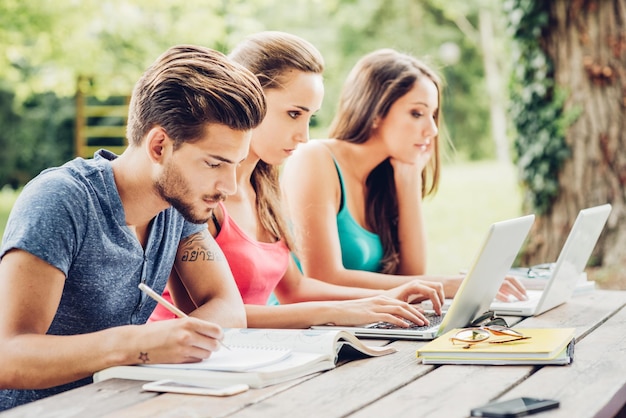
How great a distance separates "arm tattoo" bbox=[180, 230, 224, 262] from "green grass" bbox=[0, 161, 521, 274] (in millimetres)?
5433

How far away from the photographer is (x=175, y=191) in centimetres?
181

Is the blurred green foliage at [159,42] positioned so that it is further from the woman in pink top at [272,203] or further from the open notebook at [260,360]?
the open notebook at [260,360]

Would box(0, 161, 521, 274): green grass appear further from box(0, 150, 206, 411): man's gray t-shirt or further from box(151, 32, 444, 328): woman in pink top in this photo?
box(0, 150, 206, 411): man's gray t-shirt

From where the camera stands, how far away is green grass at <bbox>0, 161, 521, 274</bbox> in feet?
26.6

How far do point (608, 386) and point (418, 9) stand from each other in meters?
14.1

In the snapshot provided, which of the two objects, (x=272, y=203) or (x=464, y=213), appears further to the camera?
(x=464, y=213)

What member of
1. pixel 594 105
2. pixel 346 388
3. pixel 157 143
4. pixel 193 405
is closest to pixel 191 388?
pixel 193 405

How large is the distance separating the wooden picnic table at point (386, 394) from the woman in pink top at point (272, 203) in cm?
56

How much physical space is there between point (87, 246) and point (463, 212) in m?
7.82

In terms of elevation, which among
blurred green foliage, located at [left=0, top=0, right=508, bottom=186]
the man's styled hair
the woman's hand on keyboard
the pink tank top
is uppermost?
blurred green foliage, located at [left=0, top=0, right=508, bottom=186]

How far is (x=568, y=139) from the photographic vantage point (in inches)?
199

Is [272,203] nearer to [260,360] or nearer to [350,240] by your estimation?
[350,240]

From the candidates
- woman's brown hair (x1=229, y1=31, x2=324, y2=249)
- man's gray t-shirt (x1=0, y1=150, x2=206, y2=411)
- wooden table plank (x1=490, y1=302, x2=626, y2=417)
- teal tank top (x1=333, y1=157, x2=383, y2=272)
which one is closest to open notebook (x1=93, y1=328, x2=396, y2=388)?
man's gray t-shirt (x1=0, y1=150, x2=206, y2=411)

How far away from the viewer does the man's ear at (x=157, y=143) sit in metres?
1.81
